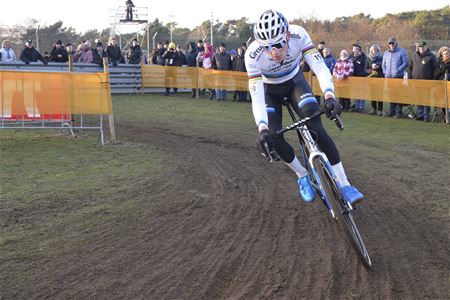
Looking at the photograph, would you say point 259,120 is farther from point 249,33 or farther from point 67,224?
point 249,33

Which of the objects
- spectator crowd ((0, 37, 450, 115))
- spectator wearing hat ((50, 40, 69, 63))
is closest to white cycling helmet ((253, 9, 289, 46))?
spectator crowd ((0, 37, 450, 115))

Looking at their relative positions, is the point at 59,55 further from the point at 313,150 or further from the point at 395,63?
the point at 313,150

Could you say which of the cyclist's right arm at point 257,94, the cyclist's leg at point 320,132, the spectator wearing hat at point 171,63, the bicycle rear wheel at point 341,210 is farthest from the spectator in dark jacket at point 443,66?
the spectator wearing hat at point 171,63

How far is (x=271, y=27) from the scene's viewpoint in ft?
18.8

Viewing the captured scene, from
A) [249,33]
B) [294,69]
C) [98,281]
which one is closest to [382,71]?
[294,69]

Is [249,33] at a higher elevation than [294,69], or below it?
higher

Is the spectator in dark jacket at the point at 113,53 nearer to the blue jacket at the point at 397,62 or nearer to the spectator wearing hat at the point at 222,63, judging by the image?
the spectator wearing hat at the point at 222,63

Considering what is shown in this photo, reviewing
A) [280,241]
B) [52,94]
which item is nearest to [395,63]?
[52,94]

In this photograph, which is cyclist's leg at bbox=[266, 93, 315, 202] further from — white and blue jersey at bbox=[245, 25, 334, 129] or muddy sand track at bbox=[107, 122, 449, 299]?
muddy sand track at bbox=[107, 122, 449, 299]

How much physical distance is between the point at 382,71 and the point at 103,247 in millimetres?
14989

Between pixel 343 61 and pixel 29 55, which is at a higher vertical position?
pixel 29 55

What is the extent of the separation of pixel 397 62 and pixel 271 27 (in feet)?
42.2

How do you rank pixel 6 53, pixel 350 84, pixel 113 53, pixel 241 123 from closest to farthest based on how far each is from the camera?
pixel 241 123 → pixel 350 84 → pixel 6 53 → pixel 113 53

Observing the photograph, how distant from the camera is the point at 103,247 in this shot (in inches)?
227
